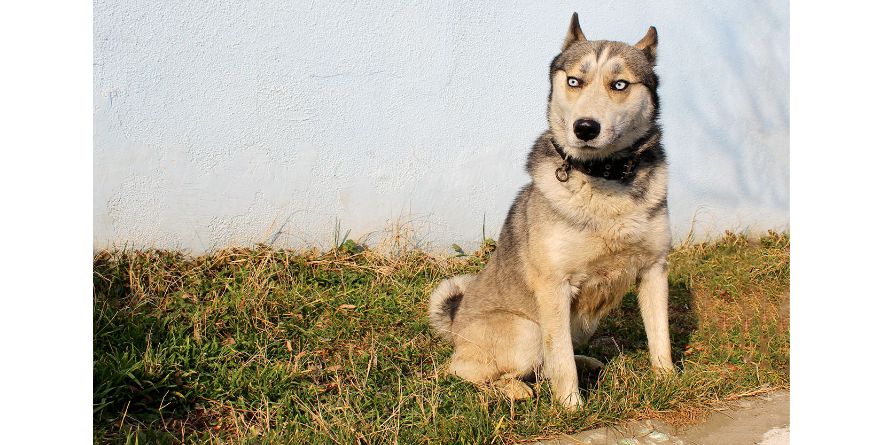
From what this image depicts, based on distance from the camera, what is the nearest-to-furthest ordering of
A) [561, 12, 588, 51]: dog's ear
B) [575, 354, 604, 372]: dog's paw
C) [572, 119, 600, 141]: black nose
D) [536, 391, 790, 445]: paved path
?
[572, 119, 600, 141]: black nose → [536, 391, 790, 445]: paved path → [561, 12, 588, 51]: dog's ear → [575, 354, 604, 372]: dog's paw

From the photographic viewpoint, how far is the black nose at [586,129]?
2.52 meters

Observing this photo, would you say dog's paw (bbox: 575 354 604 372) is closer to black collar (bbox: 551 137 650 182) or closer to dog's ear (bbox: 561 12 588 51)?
black collar (bbox: 551 137 650 182)

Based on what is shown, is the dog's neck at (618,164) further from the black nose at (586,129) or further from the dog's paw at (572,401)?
the dog's paw at (572,401)

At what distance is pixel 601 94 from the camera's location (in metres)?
2.61

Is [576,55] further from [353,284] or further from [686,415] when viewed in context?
[353,284]

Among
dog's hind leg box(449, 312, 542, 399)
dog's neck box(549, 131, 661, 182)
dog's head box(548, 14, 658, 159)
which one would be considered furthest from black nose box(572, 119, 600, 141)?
dog's hind leg box(449, 312, 542, 399)

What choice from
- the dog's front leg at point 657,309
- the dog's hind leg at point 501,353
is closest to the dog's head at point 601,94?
the dog's front leg at point 657,309

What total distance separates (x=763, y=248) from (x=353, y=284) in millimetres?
2651

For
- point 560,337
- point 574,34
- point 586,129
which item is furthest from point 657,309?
point 574,34

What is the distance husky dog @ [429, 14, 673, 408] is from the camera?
2.66m

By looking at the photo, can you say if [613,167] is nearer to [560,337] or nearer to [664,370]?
[560,337]

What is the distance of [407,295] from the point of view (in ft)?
12.8

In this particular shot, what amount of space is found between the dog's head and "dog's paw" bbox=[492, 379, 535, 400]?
3.25 feet

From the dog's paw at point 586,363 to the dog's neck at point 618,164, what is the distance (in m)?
1.01
